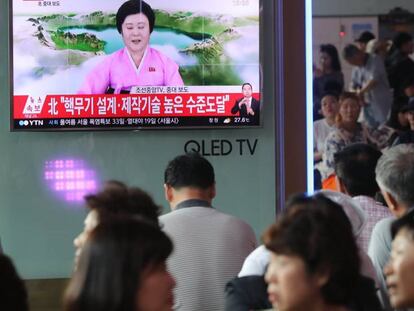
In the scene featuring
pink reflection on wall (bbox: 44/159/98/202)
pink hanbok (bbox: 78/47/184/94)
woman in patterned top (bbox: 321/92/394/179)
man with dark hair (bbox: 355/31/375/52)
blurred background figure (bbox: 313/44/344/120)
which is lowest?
pink reflection on wall (bbox: 44/159/98/202)

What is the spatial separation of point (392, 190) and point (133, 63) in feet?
5.60

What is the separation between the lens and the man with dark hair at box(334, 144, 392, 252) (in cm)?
360

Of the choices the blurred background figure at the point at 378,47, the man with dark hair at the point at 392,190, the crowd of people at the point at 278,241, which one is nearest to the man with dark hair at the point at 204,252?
the crowd of people at the point at 278,241

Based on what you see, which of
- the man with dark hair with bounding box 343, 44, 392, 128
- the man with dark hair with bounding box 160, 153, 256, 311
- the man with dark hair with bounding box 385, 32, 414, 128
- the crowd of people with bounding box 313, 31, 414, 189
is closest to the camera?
the man with dark hair with bounding box 160, 153, 256, 311

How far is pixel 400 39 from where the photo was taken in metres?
6.22

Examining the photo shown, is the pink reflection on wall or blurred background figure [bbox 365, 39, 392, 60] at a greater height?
blurred background figure [bbox 365, 39, 392, 60]

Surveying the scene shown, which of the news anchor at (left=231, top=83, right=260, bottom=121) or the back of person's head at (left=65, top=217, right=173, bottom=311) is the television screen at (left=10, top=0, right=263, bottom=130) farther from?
the back of person's head at (left=65, top=217, right=173, bottom=311)

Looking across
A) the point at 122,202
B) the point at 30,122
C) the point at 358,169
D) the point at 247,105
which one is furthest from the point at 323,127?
the point at 122,202

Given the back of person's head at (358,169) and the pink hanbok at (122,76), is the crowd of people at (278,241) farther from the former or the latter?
the pink hanbok at (122,76)

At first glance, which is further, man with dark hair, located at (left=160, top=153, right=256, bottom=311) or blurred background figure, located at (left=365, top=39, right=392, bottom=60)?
blurred background figure, located at (left=365, top=39, right=392, bottom=60)


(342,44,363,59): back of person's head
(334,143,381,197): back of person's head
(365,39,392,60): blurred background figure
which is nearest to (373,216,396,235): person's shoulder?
(334,143,381,197): back of person's head

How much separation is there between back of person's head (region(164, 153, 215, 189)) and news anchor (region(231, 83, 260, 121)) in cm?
97

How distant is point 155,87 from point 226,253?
4.79ft

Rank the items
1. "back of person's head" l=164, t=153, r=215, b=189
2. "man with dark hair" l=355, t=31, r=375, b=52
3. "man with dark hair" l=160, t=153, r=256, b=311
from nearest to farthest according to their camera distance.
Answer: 1. "man with dark hair" l=160, t=153, r=256, b=311
2. "back of person's head" l=164, t=153, r=215, b=189
3. "man with dark hair" l=355, t=31, r=375, b=52
